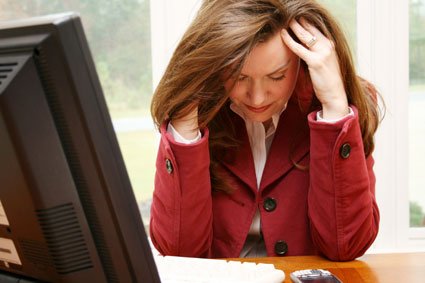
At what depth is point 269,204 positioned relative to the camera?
4.72 feet

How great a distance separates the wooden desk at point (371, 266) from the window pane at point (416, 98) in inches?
41.3

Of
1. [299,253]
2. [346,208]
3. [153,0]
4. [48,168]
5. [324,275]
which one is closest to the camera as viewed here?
[48,168]

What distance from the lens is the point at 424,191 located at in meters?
2.33

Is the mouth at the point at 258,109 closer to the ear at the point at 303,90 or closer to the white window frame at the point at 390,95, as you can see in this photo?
the ear at the point at 303,90

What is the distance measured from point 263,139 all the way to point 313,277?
526 millimetres

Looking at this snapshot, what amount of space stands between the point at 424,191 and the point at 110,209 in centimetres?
191

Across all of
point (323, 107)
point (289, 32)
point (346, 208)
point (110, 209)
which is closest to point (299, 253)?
point (346, 208)

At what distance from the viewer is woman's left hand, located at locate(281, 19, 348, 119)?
4.34 feet

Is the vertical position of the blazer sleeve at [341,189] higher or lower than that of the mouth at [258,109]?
lower

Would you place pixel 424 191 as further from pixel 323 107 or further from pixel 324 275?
pixel 324 275

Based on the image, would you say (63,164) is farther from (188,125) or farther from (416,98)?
(416,98)

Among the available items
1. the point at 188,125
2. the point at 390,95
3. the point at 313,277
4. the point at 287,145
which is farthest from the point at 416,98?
the point at 313,277

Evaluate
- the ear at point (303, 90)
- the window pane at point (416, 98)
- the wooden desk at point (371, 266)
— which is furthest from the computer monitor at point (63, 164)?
the window pane at point (416, 98)

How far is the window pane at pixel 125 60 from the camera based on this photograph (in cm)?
226
